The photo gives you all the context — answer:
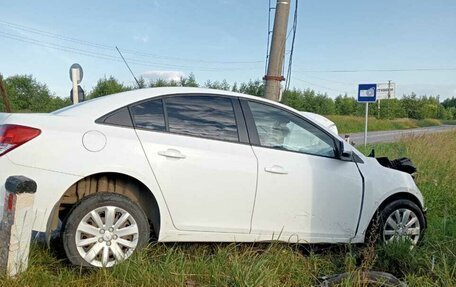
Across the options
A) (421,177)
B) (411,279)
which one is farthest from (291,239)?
(421,177)

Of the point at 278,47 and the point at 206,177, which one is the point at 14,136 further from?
the point at 278,47

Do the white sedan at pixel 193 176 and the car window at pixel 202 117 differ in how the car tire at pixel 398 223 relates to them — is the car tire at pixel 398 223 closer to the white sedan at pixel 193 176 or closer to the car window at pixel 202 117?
the white sedan at pixel 193 176

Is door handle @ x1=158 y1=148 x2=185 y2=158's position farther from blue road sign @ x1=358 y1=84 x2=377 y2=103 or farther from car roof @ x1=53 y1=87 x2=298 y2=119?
blue road sign @ x1=358 y1=84 x2=377 y2=103

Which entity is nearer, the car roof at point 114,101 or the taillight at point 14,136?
the taillight at point 14,136

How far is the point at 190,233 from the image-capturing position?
3.28 metres

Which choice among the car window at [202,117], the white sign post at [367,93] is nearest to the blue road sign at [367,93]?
the white sign post at [367,93]

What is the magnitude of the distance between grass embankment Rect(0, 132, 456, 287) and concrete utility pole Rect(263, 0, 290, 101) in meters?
2.80

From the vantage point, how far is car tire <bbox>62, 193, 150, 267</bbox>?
9.57 feet

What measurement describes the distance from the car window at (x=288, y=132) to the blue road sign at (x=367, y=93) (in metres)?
8.65

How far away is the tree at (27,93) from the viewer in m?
37.1

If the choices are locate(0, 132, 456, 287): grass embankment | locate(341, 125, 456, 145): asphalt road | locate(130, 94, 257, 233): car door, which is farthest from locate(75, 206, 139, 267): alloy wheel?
locate(341, 125, 456, 145): asphalt road

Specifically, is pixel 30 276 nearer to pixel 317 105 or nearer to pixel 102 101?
pixel 102 101

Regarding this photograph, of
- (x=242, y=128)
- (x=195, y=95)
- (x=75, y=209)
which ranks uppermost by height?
(x=195, y=95)

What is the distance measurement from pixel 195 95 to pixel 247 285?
1.74 metres
